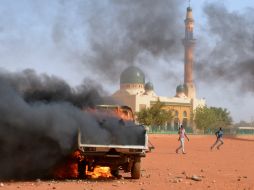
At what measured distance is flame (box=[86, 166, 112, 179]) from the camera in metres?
12.4

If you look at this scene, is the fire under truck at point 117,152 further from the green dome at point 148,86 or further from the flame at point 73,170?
the green dome at point 148,86

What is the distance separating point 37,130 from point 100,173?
101 inches

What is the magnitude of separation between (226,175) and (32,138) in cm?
572

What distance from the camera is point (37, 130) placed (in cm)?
1088

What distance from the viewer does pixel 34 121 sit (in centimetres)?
1082

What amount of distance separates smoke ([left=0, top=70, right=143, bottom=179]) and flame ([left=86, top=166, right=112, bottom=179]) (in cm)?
125

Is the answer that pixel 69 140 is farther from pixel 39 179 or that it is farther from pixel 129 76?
pixel 129 76

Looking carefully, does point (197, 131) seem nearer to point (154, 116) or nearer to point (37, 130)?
point (154, 116)

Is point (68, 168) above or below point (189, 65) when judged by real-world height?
below

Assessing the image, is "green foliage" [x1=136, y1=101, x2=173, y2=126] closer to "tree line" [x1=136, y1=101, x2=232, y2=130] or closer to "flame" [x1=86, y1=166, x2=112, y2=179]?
"tree line" [x1=136, y1=101, x2=232, y2=130]

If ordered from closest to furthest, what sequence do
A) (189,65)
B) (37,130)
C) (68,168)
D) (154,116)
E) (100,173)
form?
1. (37,130)
2. (68,168)
3. (100,173)
4. (154,116)
5. (189,65)

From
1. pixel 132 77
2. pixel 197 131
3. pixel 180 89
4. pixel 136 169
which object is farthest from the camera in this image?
pixel 180 89

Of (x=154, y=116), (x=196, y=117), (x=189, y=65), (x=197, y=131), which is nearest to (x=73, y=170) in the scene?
(x=154, y=116)

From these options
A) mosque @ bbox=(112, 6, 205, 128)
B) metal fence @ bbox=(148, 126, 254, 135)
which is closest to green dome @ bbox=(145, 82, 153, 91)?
mosque @ bbox=(112, 6, 205, 128)
